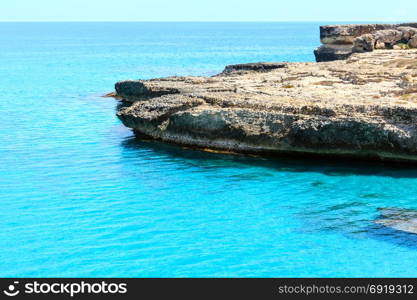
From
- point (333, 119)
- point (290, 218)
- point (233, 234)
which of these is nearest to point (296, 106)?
point (333, 119)

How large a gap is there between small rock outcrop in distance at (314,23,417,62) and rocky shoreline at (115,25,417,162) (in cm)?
1698

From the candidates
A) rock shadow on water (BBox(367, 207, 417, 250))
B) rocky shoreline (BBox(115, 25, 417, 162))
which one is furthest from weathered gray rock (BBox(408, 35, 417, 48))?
rock shadow on water (BBox(367, 207, 417, 250))

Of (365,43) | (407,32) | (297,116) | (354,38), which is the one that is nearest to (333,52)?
(354,38)

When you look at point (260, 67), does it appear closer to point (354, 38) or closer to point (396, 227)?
point (354, 38)

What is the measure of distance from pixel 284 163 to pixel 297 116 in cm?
192

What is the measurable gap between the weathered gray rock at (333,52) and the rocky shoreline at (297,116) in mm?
16858

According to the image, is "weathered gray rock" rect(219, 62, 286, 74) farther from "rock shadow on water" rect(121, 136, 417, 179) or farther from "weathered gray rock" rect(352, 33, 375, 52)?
"rock shadow on water" rect(121, 136, 417, 179)

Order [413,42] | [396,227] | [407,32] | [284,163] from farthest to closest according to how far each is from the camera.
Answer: [407,32] → [413,42] → [284,163] → [396,227]

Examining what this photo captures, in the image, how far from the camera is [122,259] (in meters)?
16.2

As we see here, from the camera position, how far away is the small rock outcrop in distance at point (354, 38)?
4881 cm

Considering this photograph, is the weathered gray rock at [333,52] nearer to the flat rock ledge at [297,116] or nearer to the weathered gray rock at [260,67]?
the weathered gray rock at [260,67]

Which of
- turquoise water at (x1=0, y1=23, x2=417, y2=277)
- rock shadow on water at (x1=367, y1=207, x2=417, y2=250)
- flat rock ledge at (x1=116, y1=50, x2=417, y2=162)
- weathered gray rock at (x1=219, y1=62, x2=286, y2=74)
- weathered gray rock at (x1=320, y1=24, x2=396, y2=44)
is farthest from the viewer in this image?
weathered gray rock at (x1=320, y1=24, x2=396, y2=44)

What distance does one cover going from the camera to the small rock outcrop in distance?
4881 cm

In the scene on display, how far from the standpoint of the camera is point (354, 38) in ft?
163
